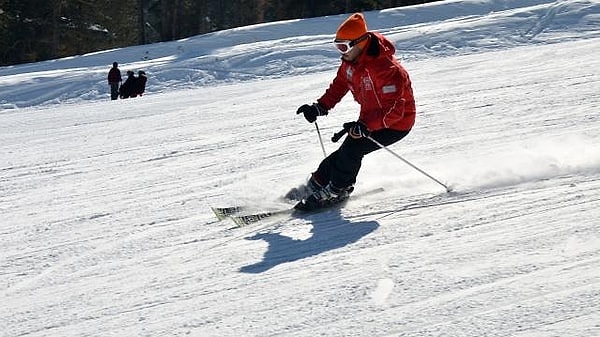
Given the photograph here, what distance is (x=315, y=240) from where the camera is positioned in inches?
201

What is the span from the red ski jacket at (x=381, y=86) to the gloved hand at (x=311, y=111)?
1.69 feet

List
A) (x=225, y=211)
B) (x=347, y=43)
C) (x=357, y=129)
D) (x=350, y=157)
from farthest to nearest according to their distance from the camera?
(x=225, y=211)
(x=350, y=157)
(x=347, y=43)
(x=357, y=129)

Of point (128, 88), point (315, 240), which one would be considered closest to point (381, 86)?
point (315, 240)

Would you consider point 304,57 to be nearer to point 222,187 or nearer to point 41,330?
point 222,187

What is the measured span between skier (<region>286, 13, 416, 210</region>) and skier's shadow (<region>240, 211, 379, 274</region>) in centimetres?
33

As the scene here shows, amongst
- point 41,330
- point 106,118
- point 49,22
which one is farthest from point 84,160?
point 49,22

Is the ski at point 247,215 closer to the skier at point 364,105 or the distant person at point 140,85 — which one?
the skier at point 364,105

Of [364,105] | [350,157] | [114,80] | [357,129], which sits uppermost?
[364,105]

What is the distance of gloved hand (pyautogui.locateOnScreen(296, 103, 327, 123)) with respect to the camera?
6258 millimetres

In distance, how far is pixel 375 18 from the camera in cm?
2678

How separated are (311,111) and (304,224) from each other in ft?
3.74

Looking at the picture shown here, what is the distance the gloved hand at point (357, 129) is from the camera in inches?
217

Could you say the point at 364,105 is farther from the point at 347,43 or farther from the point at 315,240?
the point at 315,240

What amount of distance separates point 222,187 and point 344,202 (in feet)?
5.06
